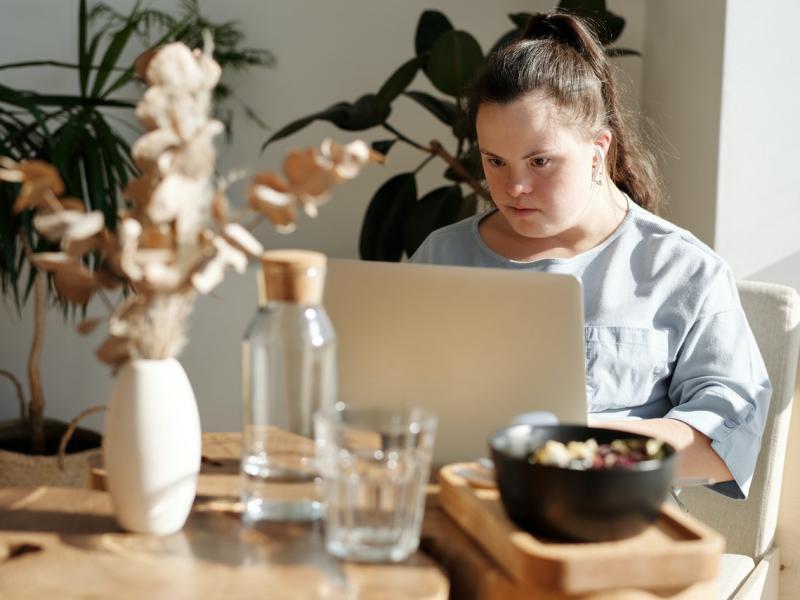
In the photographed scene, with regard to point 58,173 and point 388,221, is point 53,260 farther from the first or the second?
point 388,221

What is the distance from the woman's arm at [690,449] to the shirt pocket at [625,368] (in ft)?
0.43

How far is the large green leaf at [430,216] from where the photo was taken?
9.75ft

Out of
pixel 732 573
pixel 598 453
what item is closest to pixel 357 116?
pixel 732 573

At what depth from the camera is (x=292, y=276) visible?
103 centimetres

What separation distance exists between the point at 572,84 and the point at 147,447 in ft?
3.33

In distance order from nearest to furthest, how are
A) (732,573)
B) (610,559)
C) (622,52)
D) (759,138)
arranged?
(610,559) → (732,573) → (759,138) → (622,52)

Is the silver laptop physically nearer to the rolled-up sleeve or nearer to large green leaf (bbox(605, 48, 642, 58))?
the rolled-up sleeve

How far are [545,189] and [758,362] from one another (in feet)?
1.36

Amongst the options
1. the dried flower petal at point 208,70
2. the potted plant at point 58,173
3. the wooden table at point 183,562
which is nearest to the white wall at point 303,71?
the potted plant at point 58,173

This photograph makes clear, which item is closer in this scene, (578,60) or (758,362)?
(758,362)

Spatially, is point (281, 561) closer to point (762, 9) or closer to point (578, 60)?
point (578, 60)

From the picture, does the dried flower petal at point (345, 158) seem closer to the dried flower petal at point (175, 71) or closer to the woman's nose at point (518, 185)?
the dried flower petal at point (175, 71)

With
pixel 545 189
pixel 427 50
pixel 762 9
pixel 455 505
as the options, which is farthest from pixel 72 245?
pixel 427 50

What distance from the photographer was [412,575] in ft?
3.06
